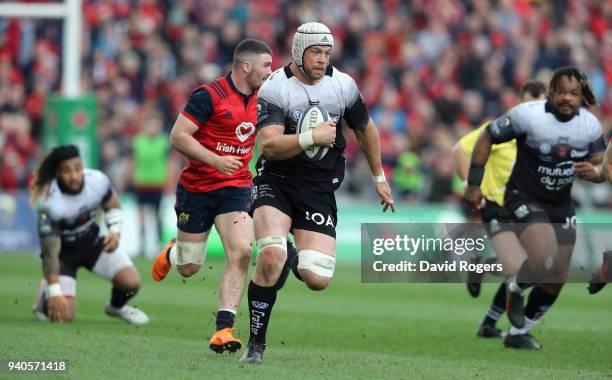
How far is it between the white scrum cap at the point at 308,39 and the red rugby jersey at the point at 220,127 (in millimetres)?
1252

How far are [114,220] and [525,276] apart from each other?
4.14m

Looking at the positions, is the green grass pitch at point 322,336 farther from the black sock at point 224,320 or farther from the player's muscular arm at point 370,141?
the player's muscular arm at point 370,141

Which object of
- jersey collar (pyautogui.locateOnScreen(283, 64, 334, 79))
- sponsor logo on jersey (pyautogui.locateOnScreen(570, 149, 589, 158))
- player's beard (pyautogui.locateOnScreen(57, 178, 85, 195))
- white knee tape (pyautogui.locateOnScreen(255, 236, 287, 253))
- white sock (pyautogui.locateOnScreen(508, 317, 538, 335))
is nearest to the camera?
white knee tape (pyautogui.locateOnScreen(255, 236, 287, 253))

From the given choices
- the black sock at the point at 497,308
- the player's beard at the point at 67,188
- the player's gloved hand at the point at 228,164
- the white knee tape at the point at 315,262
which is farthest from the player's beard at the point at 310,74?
the player's beard at the point at 67,188

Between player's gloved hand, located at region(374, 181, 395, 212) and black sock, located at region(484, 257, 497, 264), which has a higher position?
player's gloved hand, located at region(374, 181, 395, 212)

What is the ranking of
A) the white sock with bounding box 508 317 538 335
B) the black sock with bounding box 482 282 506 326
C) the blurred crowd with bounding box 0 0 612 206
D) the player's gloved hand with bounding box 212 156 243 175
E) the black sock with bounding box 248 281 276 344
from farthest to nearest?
the blurred crowd with bounding box 0 0 612 206 → the black sock with bounding box 482 282 506 326 → the white sock with bounding box 508 317 538 335 → the player's gloved hand with bounding box 212 156 243 175 → the black sock with bounding box 248 281 276 344

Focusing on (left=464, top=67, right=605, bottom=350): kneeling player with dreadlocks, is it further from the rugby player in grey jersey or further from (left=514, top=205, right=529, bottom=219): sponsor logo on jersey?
the rugby player in grey jersey

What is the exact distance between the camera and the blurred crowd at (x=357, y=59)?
77.3 feet

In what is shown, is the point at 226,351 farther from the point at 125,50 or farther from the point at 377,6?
the point at 377,6

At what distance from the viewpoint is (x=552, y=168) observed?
10.6 meters

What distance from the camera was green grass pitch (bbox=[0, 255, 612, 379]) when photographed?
8.85 m

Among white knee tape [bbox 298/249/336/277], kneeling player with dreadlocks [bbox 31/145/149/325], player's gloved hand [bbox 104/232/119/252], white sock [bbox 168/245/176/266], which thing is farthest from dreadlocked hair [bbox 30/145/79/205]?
white knee tape [bbox 298/249/336/277]

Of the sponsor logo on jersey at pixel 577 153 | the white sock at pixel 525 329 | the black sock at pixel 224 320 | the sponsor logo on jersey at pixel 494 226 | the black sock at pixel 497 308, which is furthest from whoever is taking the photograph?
the black sock at pixel 497 308

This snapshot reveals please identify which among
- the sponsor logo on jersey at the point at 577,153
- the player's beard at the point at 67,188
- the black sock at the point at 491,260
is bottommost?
the black sock at the point at 491,260
